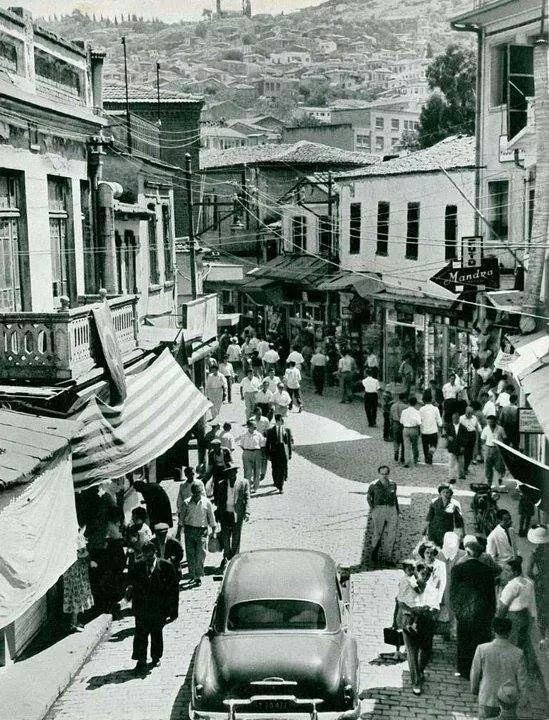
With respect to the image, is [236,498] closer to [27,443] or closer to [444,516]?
[444,516]

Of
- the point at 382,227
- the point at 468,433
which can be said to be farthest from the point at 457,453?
the point at 382,227

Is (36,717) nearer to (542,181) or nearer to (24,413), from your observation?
(24,413)

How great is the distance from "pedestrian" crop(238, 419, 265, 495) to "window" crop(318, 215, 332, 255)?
21.6 meters

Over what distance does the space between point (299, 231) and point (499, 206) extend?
19.3 m

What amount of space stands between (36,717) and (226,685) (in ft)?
7.91

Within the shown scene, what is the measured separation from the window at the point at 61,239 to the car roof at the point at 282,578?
329 inches

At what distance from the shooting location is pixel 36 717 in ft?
33.1

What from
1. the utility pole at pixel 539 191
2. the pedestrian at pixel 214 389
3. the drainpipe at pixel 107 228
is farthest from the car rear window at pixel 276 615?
the pedestrian at pixel 214 389

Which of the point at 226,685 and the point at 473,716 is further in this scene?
the point at 473,716

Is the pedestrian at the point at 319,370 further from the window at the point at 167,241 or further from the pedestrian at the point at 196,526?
the pedestrian at the point at 196,526

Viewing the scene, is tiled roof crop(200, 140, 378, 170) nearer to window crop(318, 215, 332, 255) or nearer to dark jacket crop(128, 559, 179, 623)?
window crop(318, 215, 332, 255)

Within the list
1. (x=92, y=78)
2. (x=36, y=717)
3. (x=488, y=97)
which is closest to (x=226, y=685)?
(x=36, y=717)

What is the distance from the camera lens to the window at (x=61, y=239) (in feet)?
57.6

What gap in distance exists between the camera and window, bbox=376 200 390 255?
3429 centimetres
